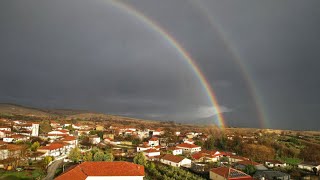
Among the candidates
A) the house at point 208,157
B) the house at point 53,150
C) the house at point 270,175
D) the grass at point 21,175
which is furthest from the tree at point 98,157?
the house at point 270,175

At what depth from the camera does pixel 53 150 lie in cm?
4350

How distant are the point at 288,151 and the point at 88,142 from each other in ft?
134

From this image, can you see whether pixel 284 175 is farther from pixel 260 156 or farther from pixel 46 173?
pixel 46 173

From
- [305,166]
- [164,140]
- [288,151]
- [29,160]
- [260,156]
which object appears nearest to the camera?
[29,160]

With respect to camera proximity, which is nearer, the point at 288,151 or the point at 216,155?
the point at 216,155

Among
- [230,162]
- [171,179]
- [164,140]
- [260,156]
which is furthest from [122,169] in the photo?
[164,140]

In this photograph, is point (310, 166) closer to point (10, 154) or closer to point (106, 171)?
point (106, 171)

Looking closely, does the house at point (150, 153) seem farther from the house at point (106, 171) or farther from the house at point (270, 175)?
the house at point (106, 171)

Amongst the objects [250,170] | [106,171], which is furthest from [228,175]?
[106,171]

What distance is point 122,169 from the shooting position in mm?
25297

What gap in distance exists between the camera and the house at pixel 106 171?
23.9 meters

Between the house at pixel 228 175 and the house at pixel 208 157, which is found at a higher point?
the house at pixel 228 175

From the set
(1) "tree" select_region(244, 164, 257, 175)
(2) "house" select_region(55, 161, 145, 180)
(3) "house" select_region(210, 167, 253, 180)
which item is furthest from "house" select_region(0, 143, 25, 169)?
(1) "tree" select_region(244, 164, 257, 175)

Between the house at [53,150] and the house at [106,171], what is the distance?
62.5 feet
